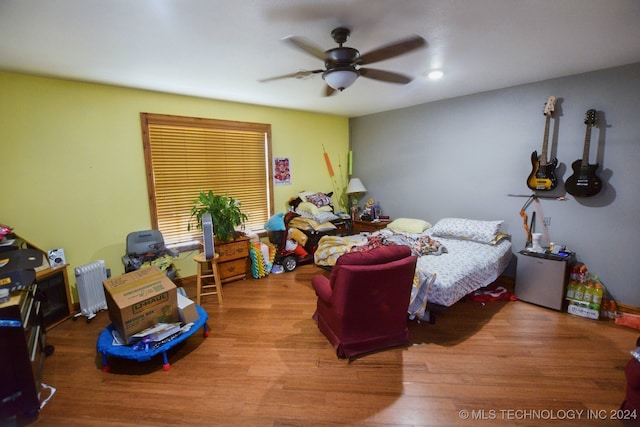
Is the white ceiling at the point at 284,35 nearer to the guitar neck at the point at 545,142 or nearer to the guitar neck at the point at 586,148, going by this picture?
the guitar neck at the point at 545,142

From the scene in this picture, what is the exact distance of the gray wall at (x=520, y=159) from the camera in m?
2.77

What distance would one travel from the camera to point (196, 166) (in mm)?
3809

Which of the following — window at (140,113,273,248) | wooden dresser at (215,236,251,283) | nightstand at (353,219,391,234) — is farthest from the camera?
nightstand at (353,219,391,234)

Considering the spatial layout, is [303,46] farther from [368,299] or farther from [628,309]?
[628,309]

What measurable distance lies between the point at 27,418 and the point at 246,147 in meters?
3.45

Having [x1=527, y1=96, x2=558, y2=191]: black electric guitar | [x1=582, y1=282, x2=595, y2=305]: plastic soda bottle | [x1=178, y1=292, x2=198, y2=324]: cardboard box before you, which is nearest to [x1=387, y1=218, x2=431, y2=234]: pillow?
[x1=527, y1=96, x2=558, y2=191]: black electric guitar

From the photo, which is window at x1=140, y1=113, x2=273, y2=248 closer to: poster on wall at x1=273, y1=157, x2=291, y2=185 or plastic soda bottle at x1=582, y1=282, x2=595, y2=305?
poster on wall at x1=273, y1=157, x2=291, y2=185

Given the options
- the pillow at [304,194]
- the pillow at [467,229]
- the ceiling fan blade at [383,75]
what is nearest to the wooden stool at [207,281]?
the pillow at [304,194]

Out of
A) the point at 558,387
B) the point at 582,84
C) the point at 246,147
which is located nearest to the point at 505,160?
the point at 582,84

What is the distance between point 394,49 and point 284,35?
79cm

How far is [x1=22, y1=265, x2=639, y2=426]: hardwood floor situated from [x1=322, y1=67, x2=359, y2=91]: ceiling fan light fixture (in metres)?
2.17

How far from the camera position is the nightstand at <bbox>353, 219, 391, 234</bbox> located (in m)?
4.60

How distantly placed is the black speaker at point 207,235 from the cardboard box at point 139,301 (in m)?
0.68

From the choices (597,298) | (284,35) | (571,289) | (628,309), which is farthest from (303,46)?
(628,309)
